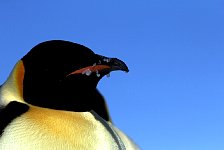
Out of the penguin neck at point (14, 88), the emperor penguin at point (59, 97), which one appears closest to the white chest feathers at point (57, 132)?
the emperor penguin at point (59, 97)

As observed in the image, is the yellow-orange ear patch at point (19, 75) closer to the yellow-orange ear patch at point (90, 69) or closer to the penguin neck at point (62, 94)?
the penguin neck at point (62, 94)

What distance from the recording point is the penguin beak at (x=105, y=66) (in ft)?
14.6

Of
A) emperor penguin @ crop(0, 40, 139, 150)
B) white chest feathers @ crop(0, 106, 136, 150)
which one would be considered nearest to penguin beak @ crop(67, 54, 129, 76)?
emperor penguin @ crop(0, 40, 139, 150)

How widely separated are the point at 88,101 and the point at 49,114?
0.94ft

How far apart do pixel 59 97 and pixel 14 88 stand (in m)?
0.29

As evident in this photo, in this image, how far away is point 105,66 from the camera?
14.7ft

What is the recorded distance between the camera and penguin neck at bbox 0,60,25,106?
4.37 metres

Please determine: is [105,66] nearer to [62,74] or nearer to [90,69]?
[90,69]

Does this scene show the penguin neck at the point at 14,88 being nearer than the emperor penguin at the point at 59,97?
No

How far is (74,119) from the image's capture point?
14.5ft

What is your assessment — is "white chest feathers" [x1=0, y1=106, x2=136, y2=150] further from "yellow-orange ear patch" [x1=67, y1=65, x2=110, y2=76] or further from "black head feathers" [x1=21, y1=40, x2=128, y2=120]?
"yellow-orange ear patch" [x1=67, y1=65, x2=110, y2=76]

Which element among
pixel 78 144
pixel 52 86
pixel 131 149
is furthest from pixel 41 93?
pixel 131 149

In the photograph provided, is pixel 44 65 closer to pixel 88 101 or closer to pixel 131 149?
pixel 88 101

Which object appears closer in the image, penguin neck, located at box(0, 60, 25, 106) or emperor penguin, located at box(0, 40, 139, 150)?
emperor penguin, located at box(0, 40, 139, 150)
